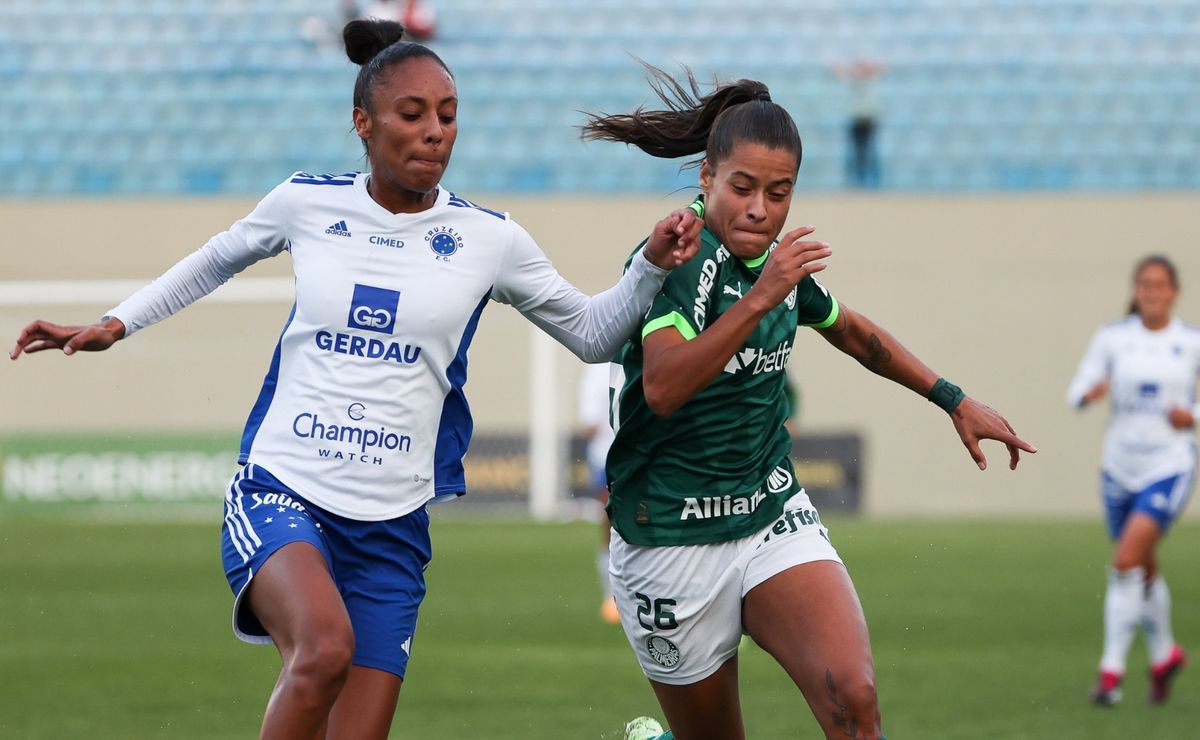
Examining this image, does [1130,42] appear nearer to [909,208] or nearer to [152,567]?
[909,208]

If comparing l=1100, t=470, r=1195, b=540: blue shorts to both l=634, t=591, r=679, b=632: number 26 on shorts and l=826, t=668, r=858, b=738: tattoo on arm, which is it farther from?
l=826, t=668, r=858, b=738: tattoo on arm

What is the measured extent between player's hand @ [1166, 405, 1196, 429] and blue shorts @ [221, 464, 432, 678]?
549cm

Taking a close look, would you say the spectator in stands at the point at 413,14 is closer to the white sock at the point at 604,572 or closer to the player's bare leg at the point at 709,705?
the white sock at the point at 604,572

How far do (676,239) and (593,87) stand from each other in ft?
58.6

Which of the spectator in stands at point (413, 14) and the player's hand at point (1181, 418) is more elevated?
the spectator in stands at point (413, 14)

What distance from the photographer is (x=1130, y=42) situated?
2220 cm

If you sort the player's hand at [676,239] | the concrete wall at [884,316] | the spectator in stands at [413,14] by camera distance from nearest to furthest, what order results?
the player's hand at [676,239] < the concrete wall at [884,316] < the spectator in stands at [413,14]

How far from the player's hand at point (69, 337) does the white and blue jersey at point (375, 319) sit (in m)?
0.09

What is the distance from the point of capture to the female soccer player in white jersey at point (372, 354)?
4352mm

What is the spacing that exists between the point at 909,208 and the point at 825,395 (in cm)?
241

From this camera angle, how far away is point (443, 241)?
178 inches

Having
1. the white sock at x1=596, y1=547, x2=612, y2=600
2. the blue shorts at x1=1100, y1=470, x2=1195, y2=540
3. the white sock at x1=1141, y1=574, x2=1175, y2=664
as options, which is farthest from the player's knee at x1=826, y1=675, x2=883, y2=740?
the white sock at x1=596, y1=547, x2=612, y2=600

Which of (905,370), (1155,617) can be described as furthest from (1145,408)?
(905,370)

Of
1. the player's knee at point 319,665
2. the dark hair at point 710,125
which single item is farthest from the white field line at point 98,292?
the player's knee at point 319,665
